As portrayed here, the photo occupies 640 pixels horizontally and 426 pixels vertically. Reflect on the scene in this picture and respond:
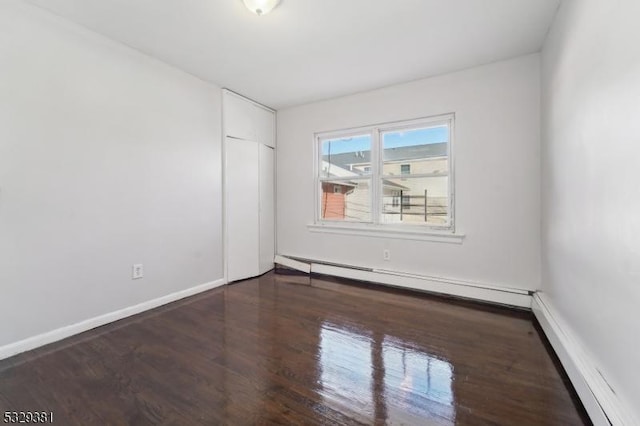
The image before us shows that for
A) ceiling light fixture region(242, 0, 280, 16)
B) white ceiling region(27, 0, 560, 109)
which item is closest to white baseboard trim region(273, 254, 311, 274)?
white ceiling region(27, 0, 560, 109)

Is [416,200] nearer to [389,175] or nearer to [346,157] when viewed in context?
[389,175]

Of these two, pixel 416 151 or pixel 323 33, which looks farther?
pixel 416 151

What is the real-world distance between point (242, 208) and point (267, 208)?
0.52 metres

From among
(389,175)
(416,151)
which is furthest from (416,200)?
(416,151)

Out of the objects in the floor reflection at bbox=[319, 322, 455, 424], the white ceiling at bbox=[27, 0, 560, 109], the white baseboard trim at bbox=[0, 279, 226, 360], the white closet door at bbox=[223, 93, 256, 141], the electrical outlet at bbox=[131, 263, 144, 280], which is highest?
the white ceiling at bbox=[27, 0, 560, 109]

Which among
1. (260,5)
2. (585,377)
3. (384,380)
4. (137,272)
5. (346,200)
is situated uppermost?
(260,5)

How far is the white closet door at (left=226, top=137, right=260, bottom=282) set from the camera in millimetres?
3715

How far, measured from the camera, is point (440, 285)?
3234 mm

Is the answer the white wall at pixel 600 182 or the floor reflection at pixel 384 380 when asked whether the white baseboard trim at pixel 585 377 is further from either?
the floor reflection at pixel 384 380

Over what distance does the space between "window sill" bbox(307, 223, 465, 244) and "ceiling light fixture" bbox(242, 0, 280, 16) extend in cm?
259

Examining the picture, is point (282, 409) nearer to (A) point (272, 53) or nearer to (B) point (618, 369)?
(B) point (618, 369)

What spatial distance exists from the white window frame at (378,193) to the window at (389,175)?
0.04 feet

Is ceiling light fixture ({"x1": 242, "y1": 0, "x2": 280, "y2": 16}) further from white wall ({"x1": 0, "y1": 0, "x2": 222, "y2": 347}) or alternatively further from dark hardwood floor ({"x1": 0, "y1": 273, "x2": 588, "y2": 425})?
dark hardwood floor ({"x1": 0, "y1": 273, "x2": 588, "y2": 425})

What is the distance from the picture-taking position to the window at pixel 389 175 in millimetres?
3357
